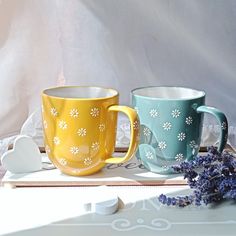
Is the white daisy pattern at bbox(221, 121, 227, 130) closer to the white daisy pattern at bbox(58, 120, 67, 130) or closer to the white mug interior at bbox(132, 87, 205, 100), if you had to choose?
the white mug interior at bbox(132, 87, 205, 100)

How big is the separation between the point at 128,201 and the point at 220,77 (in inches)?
19.2

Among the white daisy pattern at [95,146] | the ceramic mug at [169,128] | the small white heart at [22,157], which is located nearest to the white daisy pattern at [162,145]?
the ceramic mug at [169,128]

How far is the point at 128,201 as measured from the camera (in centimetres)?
67

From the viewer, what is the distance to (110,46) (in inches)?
39.0

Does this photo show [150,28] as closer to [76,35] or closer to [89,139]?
[76,35]

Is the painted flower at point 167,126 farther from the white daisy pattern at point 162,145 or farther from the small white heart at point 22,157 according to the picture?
the small white heart at point 22,157

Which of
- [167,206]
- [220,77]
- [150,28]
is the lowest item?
[167,206]

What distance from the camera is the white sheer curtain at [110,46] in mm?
960

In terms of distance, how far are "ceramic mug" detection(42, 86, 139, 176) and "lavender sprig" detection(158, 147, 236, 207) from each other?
0.33 ft

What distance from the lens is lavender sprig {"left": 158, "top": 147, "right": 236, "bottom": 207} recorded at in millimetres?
637

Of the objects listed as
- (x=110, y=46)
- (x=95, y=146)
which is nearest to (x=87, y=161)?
(x=95, y=146)

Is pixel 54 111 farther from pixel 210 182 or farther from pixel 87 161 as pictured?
pixel 210 182

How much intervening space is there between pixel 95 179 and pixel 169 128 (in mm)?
147

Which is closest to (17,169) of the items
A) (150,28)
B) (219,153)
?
(219,153)
